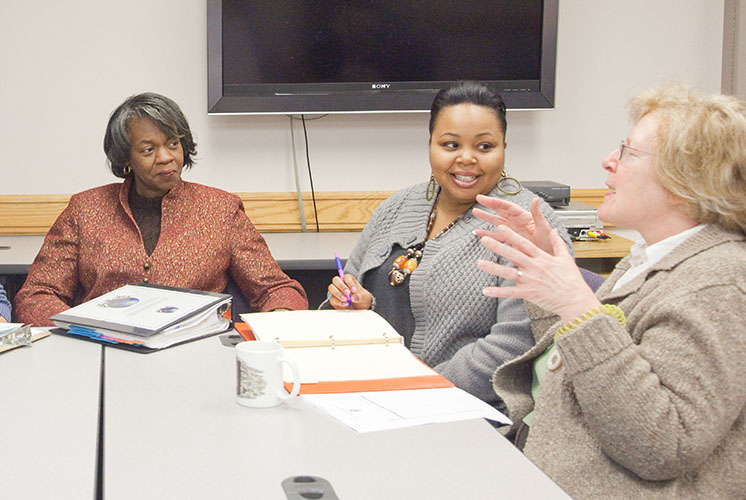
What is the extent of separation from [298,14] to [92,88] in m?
0.82

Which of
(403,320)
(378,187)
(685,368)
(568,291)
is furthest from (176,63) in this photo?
(685,368)

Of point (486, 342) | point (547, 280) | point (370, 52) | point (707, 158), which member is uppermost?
point (370, 52)

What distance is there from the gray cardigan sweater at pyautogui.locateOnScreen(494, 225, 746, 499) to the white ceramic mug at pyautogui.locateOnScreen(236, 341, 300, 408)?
41 centimetres

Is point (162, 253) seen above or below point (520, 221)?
below

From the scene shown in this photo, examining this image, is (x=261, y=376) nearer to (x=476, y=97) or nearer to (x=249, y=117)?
(x=476, y=97)

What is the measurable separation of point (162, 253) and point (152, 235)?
0.31 feet

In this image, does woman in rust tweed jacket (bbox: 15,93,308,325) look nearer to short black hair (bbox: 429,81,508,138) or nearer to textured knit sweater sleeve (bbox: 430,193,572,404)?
textured knit sweater sleeve (bbox: 430,193,572,404)

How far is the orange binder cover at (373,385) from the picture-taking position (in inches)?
50.8

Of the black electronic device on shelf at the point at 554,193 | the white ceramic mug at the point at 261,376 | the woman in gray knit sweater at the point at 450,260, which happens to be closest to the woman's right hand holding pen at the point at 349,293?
the woman in gray knit sweater at the point at 450,260

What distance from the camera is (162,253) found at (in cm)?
217

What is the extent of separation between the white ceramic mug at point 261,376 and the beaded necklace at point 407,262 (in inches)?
27.6

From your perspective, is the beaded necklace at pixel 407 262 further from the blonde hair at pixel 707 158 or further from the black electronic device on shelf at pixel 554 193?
the black electronic device on shelf at pixel 554 193

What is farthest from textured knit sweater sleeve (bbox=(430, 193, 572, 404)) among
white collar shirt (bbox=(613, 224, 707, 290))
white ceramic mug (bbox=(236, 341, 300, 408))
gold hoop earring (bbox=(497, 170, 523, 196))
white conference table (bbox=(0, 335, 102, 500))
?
white conference table (bbox=(0, 335, 102, 500))

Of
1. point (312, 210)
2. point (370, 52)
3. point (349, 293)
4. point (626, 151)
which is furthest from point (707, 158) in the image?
point (312, 210)
